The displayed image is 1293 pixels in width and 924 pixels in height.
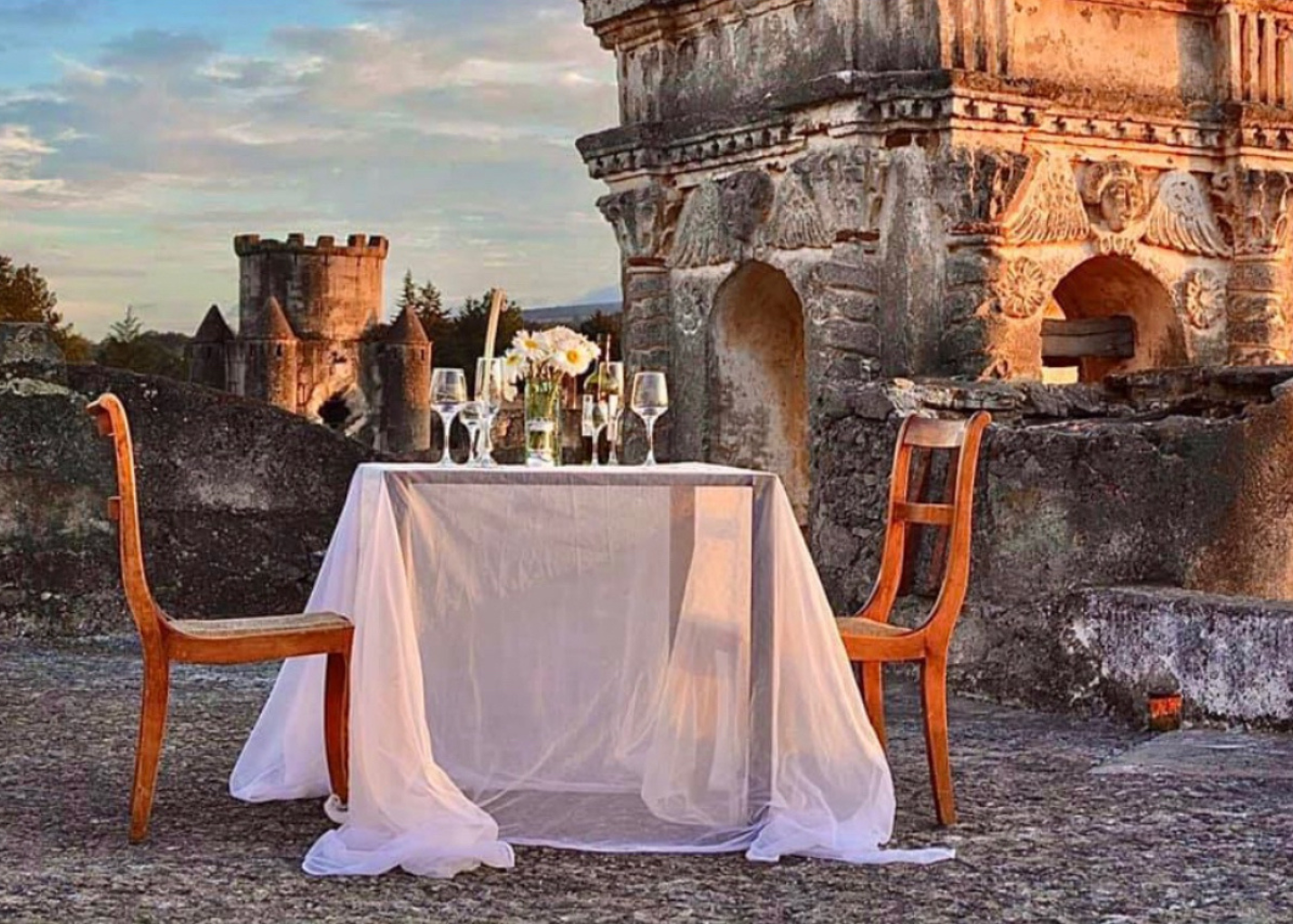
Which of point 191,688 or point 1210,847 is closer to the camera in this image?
point 1210,847

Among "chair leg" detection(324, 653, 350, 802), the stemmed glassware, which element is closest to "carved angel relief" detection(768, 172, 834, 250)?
the stemmed glassware

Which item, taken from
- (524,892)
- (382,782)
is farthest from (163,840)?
(524,892)

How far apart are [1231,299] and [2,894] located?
30.5 feet

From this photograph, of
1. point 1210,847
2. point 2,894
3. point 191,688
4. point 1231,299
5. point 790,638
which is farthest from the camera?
point 1231,299

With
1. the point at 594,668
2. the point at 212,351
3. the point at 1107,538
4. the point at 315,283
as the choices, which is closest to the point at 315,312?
the point at 315,283

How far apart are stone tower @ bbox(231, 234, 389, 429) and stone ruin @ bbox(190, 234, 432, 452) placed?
0.09 ft

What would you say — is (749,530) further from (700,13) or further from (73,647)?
(700,13)

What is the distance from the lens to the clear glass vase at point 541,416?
5.98 m

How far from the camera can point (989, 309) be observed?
1069cm

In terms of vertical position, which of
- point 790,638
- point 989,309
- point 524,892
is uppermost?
point 989,309

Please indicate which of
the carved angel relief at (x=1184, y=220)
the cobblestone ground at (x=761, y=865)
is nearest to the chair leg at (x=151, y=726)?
the cobblestone ground at (x=761, y=865)

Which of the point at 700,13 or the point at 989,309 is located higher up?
the point at 700,13

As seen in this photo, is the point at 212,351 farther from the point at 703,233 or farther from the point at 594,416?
the point at 594,416

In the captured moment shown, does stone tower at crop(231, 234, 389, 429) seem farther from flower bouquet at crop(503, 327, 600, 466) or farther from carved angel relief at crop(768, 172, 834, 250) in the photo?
flower bouquet at crop(503, 327, 600, 466)
